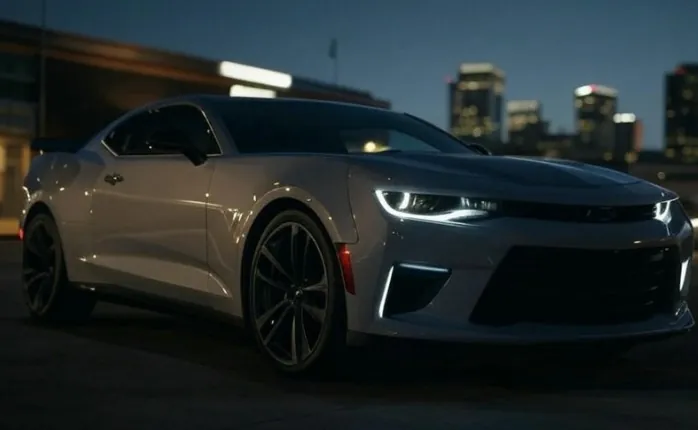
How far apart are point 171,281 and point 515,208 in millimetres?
2101

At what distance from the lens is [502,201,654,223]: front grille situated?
5.11m

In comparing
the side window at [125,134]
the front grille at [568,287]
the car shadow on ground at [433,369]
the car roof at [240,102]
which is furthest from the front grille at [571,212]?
the side window at [125,134]

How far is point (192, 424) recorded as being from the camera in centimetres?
456

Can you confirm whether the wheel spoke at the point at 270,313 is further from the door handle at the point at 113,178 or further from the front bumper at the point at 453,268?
the door handle at the point at 113,178

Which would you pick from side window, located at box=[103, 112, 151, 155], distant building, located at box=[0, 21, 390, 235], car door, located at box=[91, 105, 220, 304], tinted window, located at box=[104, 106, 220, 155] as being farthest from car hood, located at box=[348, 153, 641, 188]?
distant building, located at box=[0, 21, 390, 235]

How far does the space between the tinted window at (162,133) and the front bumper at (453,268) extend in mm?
1609

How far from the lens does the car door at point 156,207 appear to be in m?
6.22

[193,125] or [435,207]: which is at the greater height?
[193,125]

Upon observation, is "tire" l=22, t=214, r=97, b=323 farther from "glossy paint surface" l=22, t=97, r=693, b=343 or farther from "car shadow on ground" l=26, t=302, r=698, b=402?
"glossy paint surface" l=22, t=97, r=693, b=343

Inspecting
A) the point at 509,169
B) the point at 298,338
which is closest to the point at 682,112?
the point at 509,169

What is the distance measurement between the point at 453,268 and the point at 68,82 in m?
39.4

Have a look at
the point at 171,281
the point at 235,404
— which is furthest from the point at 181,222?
the point at 235,404

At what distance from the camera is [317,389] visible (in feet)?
17.4

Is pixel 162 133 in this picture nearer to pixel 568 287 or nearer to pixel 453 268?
A: pixel 453 268
